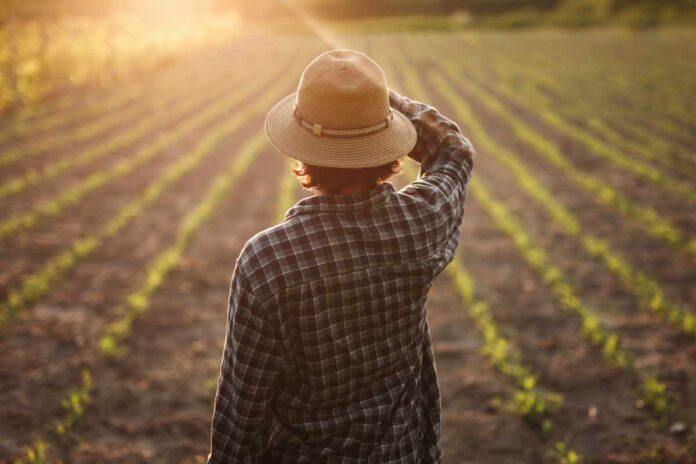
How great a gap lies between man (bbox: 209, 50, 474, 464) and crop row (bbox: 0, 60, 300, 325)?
3946mm

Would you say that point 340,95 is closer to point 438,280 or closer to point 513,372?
point 513,372

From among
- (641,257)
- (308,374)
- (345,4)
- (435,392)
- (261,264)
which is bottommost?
(641,257)

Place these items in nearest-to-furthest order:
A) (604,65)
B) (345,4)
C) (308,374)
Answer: (308,374)
(604,65)
(345,4)

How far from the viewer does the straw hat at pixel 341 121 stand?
1479 mm

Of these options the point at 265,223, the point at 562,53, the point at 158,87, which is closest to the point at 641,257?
the point at 265,223

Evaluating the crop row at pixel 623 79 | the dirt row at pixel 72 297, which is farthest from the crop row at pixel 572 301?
the crop row at pixel 623 79

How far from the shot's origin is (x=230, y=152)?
9758 millimetres

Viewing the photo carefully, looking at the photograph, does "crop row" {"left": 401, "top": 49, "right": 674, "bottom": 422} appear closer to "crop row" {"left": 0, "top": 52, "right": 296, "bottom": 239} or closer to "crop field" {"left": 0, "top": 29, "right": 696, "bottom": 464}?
"crop field" {"left": 0, "top": 29, "right": 696, "bottom": 464}

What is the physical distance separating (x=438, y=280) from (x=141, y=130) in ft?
23.9

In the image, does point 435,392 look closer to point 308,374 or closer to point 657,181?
point 308,374

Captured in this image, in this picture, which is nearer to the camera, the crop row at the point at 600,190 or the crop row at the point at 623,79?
the crop row at the point at 600,190

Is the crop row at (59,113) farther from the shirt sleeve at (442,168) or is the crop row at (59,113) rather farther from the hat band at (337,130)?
the hat band at (337,130)

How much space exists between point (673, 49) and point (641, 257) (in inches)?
770

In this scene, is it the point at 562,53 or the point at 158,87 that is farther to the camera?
the point at 562,53
